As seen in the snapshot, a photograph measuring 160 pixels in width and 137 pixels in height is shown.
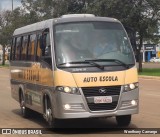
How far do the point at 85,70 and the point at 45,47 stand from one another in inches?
54.8

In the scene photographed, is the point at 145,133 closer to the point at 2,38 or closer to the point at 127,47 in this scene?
the point at 127,47

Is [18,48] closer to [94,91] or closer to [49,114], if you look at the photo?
[49,114]

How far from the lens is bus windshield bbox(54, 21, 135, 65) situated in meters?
10.9

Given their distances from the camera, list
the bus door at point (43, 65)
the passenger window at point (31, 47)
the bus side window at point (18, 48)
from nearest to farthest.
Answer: the bus door at point (43, 65), the passenger window at point (31, 47), the bus side window at point (18, 48)

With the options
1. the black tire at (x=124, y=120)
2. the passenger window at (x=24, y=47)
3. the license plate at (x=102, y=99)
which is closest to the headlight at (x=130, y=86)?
the license plate at (x=102, y=99)

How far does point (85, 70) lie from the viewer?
10.5 m

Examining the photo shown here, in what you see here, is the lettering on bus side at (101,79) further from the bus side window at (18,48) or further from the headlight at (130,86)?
the bus side window at (18,48)

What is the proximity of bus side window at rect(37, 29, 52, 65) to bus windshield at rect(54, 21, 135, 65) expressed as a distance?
27 centimetres

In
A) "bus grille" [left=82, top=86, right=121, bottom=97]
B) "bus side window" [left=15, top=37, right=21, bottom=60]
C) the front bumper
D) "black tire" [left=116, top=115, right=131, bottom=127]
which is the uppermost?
"bus side window" [left=15, top=37, right=21, bottom=60]

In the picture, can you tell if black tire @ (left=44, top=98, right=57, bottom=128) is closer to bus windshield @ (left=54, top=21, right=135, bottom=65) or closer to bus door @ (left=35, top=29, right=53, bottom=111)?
bus door @ (left=35, top=29, right=53, bottom=111)

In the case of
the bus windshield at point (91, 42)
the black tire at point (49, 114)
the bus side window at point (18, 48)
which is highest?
the bus windshield at point (91, 42)

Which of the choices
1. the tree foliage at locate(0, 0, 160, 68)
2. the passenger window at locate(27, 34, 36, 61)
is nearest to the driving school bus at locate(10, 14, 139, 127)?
the passenger window at locate(27, 34, 36, 61)

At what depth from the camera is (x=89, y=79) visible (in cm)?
1042

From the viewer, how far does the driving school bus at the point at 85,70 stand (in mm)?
10398
